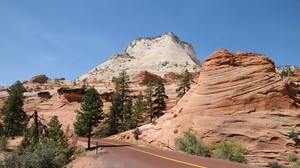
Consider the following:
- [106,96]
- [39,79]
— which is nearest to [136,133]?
[106,96]

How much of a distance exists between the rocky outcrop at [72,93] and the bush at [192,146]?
55288 mm

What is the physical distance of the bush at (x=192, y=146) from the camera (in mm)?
31234

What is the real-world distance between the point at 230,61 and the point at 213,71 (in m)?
2.53

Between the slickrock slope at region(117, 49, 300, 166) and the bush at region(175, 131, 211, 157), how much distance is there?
285cm

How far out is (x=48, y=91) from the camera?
303 feet

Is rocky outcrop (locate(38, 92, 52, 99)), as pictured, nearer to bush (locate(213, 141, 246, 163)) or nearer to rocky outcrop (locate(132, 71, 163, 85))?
rocky outcrop (locate(132, 71, 163, 85))

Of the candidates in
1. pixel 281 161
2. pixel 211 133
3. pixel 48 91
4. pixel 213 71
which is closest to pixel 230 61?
pixel 213 71

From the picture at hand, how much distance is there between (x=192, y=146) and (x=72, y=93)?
197 feet

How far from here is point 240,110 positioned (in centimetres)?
3978

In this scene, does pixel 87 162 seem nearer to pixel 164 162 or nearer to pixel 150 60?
pixel 164 162

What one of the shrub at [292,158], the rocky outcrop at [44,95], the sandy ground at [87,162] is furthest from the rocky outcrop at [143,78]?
the sandy ground at [87,162]

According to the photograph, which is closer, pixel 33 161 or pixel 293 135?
pixel 33 161

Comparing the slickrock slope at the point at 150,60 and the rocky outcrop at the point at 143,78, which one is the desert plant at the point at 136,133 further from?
the slickrock slope at the point at 150,60

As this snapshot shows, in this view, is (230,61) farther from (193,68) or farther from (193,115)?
(193,68)
